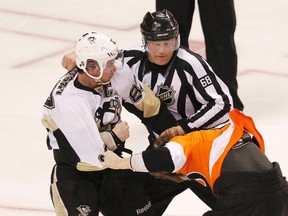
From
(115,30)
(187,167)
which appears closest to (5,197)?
(187,167)

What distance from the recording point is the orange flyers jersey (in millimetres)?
4457

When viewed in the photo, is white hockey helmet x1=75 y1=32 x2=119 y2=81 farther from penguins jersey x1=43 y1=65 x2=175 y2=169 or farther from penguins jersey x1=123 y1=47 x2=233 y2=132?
penguins jersey x1=123 y1=47 x2=233 y2=132

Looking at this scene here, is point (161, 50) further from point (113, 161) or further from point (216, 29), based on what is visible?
point (216, 29)

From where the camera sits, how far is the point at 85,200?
187 inches

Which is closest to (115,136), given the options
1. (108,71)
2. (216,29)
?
(108,71)

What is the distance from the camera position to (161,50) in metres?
4.98

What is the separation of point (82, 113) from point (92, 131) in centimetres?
8

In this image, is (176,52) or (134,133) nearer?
(176,52)

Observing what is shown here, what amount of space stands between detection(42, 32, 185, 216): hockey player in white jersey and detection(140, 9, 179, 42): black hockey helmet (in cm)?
18

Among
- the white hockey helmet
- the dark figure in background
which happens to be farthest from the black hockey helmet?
the dark figure in background

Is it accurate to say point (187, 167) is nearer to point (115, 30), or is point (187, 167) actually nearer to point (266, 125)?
point (266, 125)

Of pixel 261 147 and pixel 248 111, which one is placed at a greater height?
pixel 261 147

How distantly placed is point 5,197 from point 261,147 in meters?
1.58

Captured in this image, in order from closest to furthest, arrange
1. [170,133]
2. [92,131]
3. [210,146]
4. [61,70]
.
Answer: [210,146] → [92,131] → [170,133] → [61,70]
